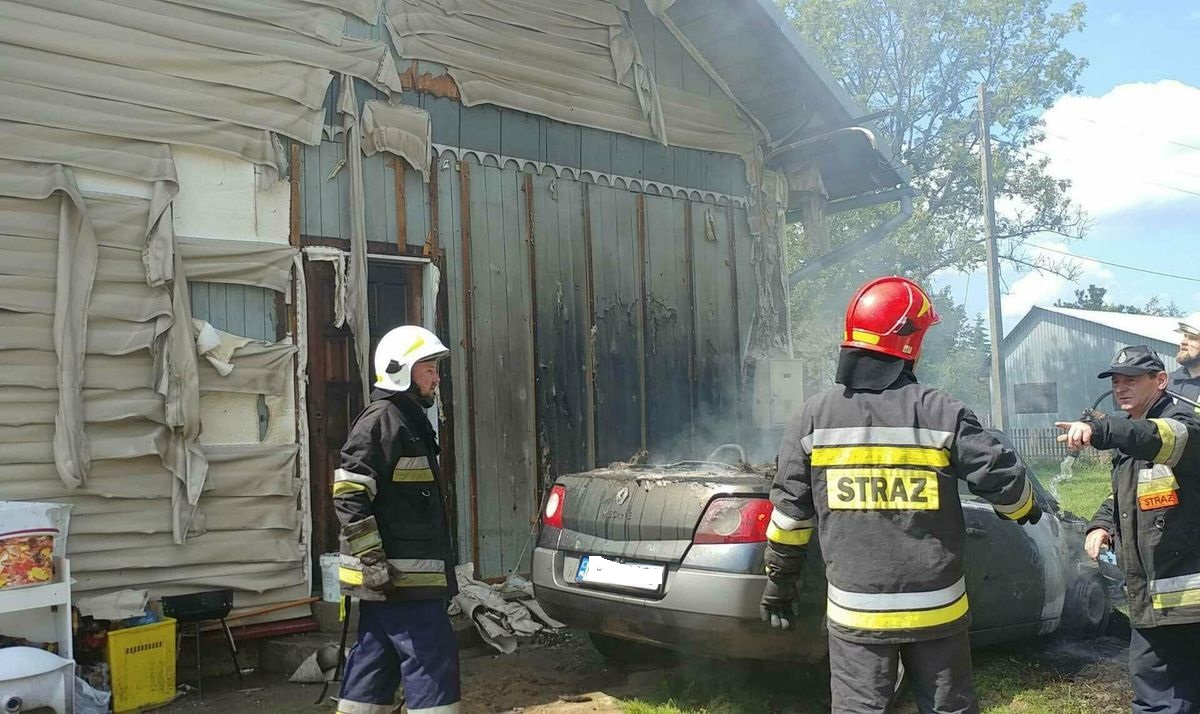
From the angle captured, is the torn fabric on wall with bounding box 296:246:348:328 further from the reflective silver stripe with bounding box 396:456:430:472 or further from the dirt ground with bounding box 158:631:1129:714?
the reflective silver stripe with bounding box 396:456:430:472

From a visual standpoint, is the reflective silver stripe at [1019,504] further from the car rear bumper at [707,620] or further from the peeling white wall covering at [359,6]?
the peeling white wall covering at [359,6]

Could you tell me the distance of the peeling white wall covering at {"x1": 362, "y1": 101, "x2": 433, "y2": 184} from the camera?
679cm

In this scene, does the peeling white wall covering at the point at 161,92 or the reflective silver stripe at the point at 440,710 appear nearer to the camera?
the reflective silver stripe at the point at 440,710

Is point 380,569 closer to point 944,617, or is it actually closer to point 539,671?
point 944,617

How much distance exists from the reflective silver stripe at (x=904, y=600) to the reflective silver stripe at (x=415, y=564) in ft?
5.36

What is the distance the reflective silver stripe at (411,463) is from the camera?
3.76m

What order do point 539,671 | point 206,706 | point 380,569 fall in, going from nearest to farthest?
point 380,569
point 206,706
point 539,671

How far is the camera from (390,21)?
702 centimetres

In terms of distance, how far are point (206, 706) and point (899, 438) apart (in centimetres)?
426

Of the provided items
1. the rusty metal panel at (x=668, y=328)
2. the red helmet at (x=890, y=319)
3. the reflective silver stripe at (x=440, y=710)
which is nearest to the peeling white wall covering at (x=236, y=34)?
the rusty metal panel at (x=668, y=328)

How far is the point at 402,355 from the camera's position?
3.88 m

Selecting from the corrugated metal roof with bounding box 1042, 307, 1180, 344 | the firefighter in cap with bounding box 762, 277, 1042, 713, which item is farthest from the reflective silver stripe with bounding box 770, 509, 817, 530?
the corrugated metal roof with bounding box 1042, 307, 1180, 344

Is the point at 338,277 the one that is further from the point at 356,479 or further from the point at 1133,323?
the point at 1133,323

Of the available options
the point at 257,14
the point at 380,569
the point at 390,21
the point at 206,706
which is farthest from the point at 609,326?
the point at 380,569
